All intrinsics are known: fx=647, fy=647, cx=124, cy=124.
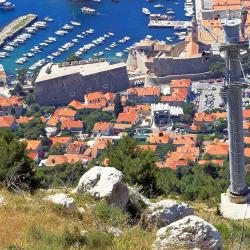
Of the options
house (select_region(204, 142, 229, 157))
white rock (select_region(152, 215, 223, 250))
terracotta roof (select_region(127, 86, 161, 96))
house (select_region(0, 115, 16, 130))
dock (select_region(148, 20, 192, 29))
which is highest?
white rock (select_region(152, 215, 223, 250))

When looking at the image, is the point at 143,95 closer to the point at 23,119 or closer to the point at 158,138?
the point at 158,138

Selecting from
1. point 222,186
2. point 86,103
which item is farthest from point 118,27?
point 222,186

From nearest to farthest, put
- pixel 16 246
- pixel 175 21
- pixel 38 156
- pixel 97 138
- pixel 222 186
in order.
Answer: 1. pixel 16 246
2. pixel 222 186
3. pixel 38 156
4. pixel 97 138
5. pixel 175 21

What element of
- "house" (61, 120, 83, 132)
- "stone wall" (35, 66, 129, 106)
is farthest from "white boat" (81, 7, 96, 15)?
"house" (61, 120, 83, 132)

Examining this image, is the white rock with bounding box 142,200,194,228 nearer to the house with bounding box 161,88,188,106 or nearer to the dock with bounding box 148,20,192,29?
the house with bounding box 161,88,188,106

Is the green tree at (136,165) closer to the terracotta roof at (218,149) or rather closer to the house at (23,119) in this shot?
the terracotta roof at (218,149)

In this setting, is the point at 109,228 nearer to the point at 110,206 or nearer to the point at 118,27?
the point at 110,206
